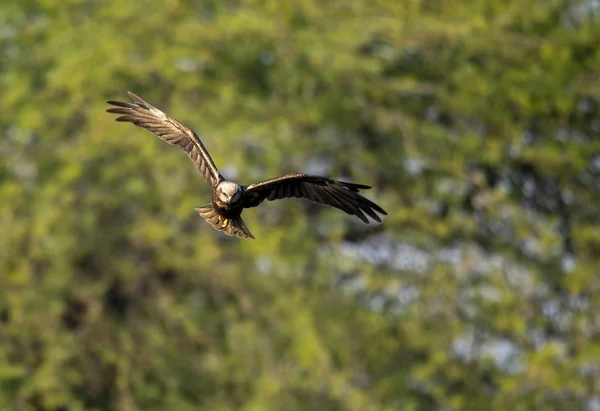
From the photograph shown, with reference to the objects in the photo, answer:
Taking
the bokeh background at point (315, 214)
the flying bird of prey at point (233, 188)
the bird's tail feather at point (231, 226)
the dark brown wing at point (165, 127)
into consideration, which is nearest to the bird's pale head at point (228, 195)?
the flying bird of prey at point (233, 188)

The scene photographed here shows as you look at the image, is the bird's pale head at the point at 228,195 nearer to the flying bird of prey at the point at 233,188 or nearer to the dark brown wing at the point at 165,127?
the flying bird of prey at the point at 233,188

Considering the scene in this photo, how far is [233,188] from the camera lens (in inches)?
225

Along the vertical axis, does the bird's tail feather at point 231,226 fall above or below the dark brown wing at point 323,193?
below

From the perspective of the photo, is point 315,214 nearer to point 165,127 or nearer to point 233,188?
point 165,127

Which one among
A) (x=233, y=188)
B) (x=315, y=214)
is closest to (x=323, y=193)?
(x=233, y=188)

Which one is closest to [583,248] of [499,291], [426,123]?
[499,291]

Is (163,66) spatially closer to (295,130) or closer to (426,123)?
(295,130)

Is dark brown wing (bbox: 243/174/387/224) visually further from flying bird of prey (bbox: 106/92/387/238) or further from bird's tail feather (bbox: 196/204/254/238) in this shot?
bird's tail feather (bbox: 196/204/254/238)

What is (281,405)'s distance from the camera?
1521 cm

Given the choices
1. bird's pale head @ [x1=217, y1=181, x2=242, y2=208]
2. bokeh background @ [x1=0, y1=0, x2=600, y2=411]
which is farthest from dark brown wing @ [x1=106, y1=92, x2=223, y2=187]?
bokeh background @ [x1=0, y1=0, x2=600, y2=411]

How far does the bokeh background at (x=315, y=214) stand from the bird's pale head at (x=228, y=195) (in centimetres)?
875

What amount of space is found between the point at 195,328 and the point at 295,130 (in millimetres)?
2738

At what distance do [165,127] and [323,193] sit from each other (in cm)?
87

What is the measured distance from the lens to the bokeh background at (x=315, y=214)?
49.0 feet
